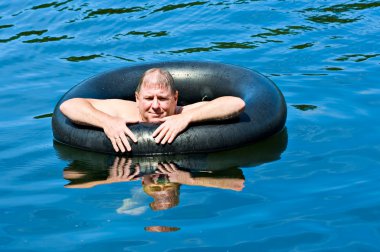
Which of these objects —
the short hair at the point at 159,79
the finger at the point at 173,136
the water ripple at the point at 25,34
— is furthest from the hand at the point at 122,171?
the water ripple at the point at 25,34

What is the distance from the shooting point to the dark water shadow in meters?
6.53

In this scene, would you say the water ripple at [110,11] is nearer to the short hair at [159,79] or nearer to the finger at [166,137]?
the short hair at [159,79]

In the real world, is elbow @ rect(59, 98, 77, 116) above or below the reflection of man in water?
above

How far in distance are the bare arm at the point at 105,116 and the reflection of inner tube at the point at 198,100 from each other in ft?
0.26

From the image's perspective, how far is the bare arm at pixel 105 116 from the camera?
7137mm

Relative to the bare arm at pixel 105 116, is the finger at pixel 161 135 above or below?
below

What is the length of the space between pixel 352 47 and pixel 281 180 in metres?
4.35

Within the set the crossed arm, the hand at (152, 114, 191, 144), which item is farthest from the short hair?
the hand at (152, 114, 191, 144)

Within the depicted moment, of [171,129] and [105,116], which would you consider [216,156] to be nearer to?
[171,129]

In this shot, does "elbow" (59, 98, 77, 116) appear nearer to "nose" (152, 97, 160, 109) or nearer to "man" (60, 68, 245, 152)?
"man" (60, 68, 245, 152)

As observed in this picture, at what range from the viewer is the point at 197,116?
7.18 m

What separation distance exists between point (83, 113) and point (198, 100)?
5.56 feet

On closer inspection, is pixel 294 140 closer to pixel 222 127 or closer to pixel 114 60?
pixel 222 127

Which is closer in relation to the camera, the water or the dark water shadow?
the water
